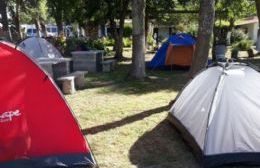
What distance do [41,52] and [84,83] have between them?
10.7 ft

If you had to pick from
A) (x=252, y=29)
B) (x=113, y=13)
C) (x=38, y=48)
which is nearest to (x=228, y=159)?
(x=38, y=48)

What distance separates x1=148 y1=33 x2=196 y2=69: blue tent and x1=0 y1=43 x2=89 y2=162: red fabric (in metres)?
11.0

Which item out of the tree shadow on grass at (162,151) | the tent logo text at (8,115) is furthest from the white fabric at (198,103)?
the tent logo text at (8,115)

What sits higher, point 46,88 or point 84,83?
point 46,88

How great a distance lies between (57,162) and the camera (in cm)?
597

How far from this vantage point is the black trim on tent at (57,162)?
5.90 meters

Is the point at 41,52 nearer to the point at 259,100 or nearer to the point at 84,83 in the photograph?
the point at 84,83

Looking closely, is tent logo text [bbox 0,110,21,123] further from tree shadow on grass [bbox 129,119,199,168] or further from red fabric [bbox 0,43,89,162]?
tree shadow on grass [bbox 129,119,199,168]

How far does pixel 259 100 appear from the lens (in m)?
6.27

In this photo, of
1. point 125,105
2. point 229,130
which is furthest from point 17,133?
point 125,105

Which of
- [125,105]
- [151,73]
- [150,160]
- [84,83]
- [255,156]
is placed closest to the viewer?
[255,156]

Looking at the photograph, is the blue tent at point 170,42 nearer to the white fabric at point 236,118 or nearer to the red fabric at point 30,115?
the white fabric at point 236,118

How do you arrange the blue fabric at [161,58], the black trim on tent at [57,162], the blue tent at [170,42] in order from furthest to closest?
1. the blue fabric at [161,58]
2. the blue tent at [170,42]
3. the black trim on tent at [57,162]

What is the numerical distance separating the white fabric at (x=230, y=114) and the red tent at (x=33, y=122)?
65.6 inches
